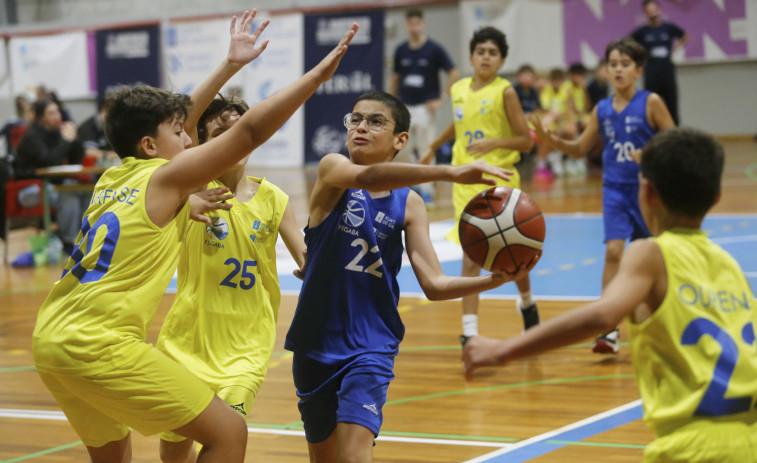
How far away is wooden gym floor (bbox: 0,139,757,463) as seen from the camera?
452 centimetres

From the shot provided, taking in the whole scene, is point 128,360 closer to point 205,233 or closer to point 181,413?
point 181,413

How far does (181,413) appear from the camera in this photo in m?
3.01

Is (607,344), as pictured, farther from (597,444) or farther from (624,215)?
(597,444)

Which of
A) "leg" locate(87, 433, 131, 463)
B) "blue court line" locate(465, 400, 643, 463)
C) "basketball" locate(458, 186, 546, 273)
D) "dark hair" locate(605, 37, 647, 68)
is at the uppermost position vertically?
"dark hair" locate(605, 37, 647, 68)

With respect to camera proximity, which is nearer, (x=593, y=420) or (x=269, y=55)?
(x=593, y=420)

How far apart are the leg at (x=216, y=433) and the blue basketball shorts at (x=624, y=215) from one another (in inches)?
152

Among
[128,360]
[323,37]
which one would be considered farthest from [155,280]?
[323,37]

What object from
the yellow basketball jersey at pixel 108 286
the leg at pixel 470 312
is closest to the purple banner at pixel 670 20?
the leg at pixel 470 312

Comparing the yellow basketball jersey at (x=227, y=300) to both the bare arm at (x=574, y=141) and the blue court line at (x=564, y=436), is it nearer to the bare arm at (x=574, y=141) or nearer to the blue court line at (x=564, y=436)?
the blue court line at (x=564, y=436)

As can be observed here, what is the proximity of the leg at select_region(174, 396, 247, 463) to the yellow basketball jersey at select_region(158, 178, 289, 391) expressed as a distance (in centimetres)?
49

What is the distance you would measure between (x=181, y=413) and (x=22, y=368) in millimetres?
3939

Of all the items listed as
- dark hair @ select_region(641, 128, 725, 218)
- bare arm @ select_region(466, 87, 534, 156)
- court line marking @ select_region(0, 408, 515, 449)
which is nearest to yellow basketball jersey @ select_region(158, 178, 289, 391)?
court line marking @ select_region(0, 408, 515, 449)

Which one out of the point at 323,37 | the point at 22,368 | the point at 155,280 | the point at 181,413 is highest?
the point at 323,37

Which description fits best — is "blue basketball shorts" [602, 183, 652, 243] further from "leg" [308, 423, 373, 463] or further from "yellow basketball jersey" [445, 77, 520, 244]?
"leg" [308, 423, 373, 463]
